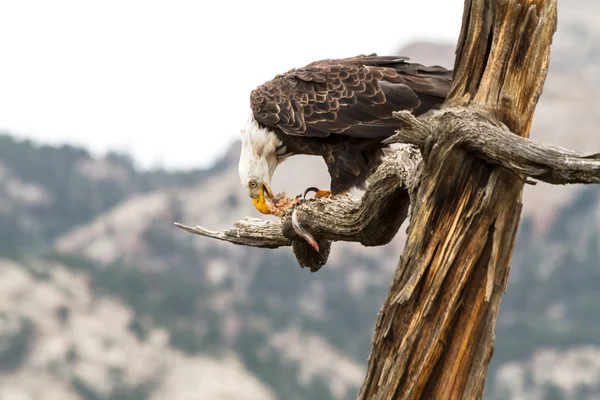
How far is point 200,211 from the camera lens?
2506 inches

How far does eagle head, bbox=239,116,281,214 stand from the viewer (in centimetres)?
830

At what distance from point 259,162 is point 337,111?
104cm

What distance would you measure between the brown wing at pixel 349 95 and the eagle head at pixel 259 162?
173mm

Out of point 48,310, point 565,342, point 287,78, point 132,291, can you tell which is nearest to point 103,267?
point 132,291

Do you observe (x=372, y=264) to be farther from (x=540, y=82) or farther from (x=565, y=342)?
(x=540, y=82)

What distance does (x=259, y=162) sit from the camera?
8320mm

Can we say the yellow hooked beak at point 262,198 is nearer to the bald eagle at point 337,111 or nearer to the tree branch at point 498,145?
the bald eagle at point 337,111

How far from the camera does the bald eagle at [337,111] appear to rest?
7301 mm

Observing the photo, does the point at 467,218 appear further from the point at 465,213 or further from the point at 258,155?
the point at 258,155

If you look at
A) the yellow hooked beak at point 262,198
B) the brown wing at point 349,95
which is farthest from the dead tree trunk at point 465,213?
the yellow hooked beak at point 262,198

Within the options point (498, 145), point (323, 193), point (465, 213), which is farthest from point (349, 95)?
point (498, 145)

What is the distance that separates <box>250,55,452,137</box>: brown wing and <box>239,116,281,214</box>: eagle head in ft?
0.57

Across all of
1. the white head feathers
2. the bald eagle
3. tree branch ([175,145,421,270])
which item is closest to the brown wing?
the bald eagle

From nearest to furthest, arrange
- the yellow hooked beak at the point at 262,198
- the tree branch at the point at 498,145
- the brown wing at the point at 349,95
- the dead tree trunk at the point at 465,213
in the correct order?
the tree branch at the point at 498,145
the dead tree trunk at the point at 465,213
the brown wing at the point at 349,95
the yellow hooked beak at the point at 262,198
